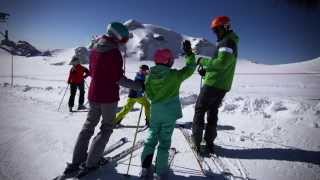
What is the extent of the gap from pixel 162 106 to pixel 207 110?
4.37 ft

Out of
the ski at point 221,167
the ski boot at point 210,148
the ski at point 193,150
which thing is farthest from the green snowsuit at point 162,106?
the ski boot at point 210,148

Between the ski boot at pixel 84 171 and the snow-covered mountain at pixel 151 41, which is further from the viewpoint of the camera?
the snow-covered mountain at pixel 151 41

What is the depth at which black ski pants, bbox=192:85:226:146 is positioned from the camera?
16.8 feet

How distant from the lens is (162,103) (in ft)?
13.8

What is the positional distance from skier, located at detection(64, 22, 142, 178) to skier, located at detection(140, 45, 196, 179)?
11.1 inches

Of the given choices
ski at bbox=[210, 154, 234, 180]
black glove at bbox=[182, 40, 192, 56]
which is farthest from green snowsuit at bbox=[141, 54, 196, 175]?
ski at bbox=[210, 154, 234, 180]

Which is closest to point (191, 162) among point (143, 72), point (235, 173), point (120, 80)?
point (235, 173)

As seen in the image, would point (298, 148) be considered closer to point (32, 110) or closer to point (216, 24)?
point (216, 24)

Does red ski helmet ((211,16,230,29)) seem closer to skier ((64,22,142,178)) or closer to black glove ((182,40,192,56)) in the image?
black glove ((182,40,192,56))

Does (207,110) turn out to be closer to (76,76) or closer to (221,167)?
(221,167)

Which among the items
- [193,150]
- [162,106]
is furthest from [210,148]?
[162,106]

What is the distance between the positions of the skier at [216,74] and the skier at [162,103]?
2.52ft

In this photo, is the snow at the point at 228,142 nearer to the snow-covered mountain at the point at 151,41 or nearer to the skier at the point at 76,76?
the skier at the point at 76,76

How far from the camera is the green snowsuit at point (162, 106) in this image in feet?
13.7
